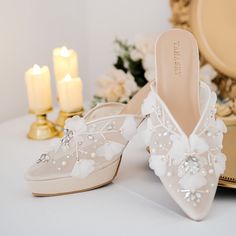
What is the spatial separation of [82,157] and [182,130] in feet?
0.48

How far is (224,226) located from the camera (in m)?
0.55

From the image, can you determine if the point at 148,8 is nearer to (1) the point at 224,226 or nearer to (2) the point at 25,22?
(2) the point at 25,22

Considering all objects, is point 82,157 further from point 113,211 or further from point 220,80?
point 220,80

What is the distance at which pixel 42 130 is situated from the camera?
94 cm

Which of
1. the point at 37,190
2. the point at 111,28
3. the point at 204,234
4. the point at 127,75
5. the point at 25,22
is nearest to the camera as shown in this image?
the point at 204,234

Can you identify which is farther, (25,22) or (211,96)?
(25,22)

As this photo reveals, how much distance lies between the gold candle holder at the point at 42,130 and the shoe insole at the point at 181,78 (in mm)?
344

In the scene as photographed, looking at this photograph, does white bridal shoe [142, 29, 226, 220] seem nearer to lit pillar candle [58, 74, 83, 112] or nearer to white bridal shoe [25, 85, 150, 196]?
white bridal shoe [25, 85, 150, 196]

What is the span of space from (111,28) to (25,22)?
0.26m

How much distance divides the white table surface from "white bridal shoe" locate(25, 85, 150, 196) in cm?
2

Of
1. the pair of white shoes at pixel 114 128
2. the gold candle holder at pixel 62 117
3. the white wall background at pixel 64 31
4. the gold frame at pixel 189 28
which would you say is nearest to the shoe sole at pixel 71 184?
the pair of white shoes at pixel 114 128

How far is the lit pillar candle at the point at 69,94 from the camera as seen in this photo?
932 millimetres

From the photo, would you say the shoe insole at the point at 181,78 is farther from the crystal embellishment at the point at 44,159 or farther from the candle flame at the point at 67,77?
the candle flame at the point at 67,77

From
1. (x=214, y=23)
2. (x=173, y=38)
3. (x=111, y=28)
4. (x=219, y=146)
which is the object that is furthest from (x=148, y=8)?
(x=219, y=146)
